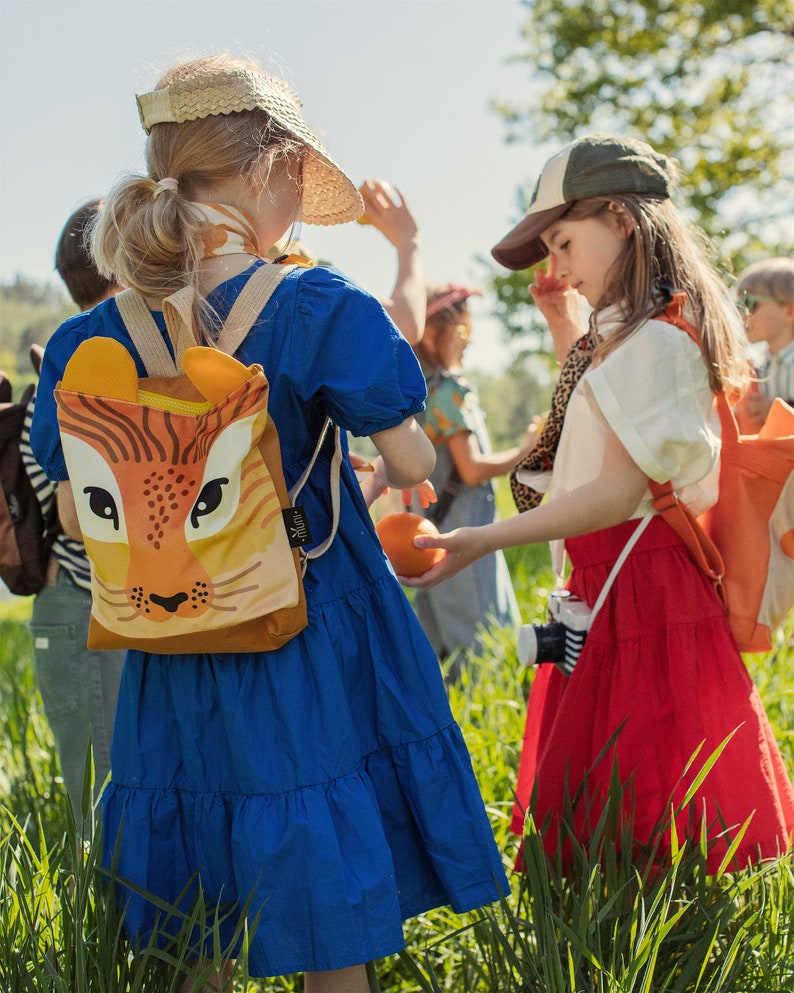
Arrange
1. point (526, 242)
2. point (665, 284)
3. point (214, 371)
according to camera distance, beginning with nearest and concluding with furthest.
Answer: point (214, 371)
point (665, 284)
point (526, 242)

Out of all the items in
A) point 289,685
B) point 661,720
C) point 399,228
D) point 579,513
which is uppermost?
point 399,228

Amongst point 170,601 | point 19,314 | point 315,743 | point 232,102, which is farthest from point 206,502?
point 19,314

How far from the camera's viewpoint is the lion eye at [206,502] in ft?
4.80

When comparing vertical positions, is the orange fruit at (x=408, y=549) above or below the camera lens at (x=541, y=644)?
above

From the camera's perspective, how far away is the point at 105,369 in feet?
4.88

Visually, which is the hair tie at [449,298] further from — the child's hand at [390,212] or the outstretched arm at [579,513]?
the outstretched arm at [579,513]

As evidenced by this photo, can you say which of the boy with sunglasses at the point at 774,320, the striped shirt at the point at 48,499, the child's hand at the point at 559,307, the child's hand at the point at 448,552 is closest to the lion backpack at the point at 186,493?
the child's hand at the point at 448,552

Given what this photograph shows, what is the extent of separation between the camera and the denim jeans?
2459 mm

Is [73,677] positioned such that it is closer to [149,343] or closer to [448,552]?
[448,552]

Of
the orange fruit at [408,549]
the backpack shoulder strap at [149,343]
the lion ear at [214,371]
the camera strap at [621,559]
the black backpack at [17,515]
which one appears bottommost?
the camera strap at [621,559]

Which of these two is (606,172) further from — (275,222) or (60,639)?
(60,639)

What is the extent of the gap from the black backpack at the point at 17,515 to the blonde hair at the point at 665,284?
139cm

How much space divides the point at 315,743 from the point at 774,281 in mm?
3929

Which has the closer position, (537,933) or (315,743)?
(315,743)
